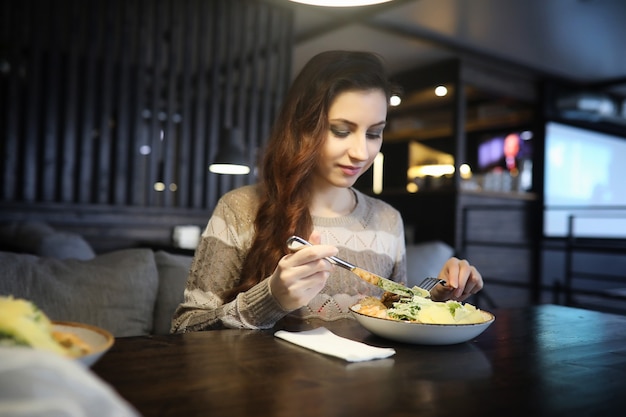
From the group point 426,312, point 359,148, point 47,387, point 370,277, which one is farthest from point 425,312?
point 47,387

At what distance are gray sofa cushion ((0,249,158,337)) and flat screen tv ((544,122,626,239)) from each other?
5.80 metres

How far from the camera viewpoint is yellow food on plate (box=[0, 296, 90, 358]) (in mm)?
541

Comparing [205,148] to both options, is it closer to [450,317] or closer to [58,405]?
[450,317]

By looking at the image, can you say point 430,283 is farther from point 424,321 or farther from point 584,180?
point 584,180

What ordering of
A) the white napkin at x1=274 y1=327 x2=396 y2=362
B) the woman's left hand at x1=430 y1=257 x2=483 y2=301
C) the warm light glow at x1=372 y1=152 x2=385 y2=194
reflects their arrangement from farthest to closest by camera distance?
the warm light glow at x1=372 y1=152 x2=385 y2=194 < the woman's left hand at x1=430 y1=257 x2=483 y2=301 < the white napkin at x1=274 y1=327 x2=396 y2=362

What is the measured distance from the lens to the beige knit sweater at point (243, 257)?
3.78 feet

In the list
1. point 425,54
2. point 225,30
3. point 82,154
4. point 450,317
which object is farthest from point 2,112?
point 425,54

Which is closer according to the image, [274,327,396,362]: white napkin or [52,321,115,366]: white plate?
[52,321,115,366]: white plate

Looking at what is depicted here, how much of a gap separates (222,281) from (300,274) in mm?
409

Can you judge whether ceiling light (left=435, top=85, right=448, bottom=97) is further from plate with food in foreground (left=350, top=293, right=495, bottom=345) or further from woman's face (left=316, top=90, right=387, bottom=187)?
plate with food in foreground (left=350, top=293, right=495, bottom=345)

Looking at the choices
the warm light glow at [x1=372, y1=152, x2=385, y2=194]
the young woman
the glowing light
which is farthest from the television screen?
the young woman

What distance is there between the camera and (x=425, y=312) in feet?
3.28

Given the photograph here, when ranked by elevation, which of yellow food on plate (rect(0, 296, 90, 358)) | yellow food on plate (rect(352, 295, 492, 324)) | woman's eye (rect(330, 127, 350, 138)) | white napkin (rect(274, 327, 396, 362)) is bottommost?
white napkin (rect(274, 327, 396, 362))

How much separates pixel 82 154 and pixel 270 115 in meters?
1.56
